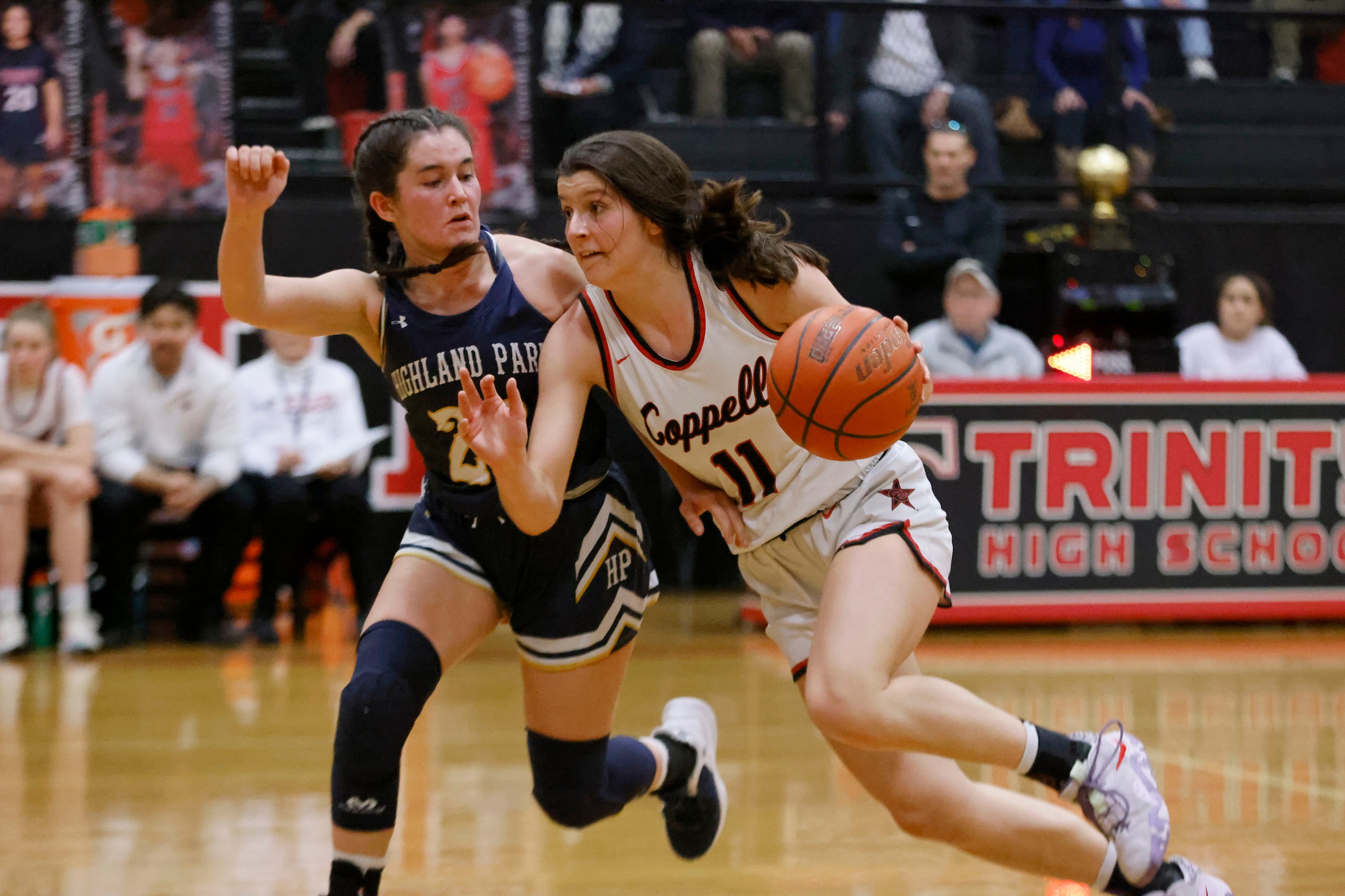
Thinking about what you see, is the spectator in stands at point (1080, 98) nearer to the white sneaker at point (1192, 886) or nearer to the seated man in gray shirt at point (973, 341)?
the seated man in gray shirt at point (973, 341)

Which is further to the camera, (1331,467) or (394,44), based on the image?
(394,44)

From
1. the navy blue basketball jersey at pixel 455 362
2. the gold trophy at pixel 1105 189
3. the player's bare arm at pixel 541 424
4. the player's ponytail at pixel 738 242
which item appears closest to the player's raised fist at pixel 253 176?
the navy blue basketball jersey at pixel 455 362

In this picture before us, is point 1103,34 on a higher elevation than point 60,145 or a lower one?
higher

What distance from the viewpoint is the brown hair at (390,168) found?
10.2 feet

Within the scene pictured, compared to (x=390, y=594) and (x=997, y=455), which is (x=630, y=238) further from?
(x=997, y=455)

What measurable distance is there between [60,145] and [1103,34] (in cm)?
585

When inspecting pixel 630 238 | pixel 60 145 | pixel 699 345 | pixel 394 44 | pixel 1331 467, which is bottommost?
pixel 1331 467

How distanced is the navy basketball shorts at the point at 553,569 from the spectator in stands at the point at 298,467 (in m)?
3.73

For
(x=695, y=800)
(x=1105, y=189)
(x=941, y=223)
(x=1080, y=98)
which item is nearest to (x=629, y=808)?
(x=695, y=800)

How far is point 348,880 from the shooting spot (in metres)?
2.94

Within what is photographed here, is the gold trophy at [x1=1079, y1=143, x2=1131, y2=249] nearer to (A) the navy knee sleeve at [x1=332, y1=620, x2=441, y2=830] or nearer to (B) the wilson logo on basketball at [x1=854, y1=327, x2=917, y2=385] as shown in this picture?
(B) the wilson logo on basketball at [x1=854, y1=327, x2=917, y2=385]

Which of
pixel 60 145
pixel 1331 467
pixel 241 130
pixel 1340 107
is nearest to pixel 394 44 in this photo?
pixel 241 130

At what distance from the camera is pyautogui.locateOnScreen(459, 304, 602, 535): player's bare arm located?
108 inches

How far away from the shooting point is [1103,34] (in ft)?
29.0
